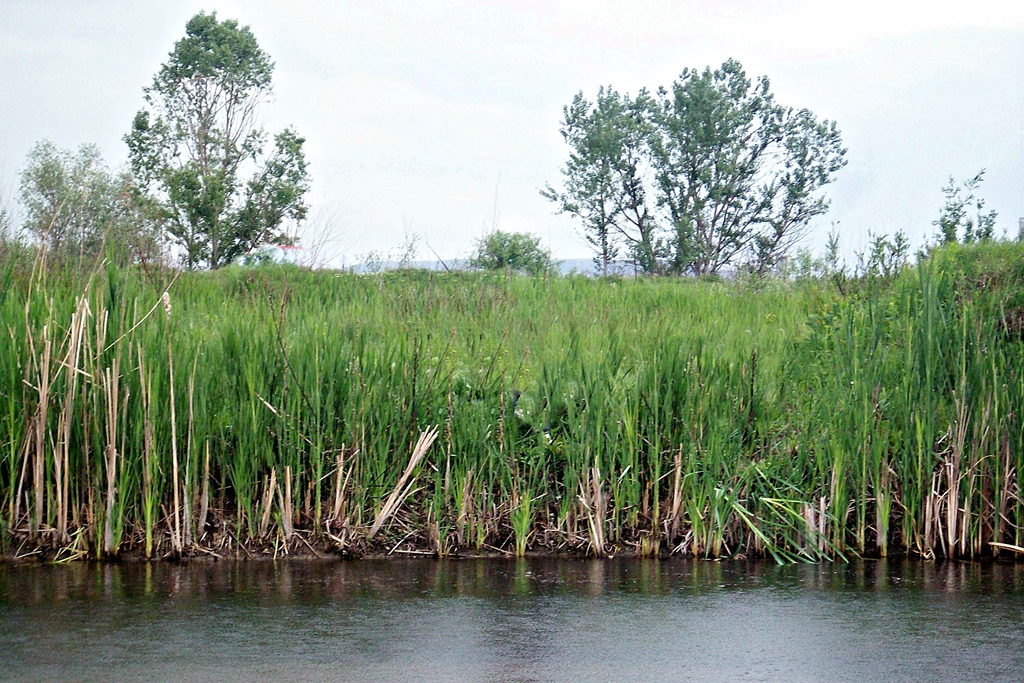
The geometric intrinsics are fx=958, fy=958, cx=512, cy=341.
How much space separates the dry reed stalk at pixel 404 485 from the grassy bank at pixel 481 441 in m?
0.02

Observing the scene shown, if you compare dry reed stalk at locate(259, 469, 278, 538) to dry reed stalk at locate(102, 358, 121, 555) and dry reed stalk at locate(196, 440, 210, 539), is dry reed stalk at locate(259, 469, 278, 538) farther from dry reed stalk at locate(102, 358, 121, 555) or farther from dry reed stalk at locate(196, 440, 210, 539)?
dry reed stalk at locate(102, 358, 121, 555)

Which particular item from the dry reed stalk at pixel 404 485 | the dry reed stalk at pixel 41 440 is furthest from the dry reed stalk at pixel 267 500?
the dry reed stalk at pixel 41 440

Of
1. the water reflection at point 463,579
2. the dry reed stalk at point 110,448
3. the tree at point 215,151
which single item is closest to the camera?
the water reflection at point 463,579

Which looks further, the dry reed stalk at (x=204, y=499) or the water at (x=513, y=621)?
the dry reed stalk at (x=204, y=499)

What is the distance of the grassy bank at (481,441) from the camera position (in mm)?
4938

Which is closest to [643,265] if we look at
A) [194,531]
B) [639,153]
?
[639,153]

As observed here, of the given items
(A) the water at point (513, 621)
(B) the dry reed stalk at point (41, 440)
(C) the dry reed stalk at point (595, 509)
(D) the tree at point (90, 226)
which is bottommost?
(A) the water at point (513, 621)

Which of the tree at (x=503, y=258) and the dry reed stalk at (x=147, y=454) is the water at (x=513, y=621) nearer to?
the dry reed stalk at (x=147, y=454)

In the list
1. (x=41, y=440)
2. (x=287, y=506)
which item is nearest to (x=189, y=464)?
(x=287, y=506)

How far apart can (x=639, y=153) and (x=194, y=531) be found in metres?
23.5

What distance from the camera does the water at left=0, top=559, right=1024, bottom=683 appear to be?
11.4ft

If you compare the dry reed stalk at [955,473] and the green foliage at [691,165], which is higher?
the green foliage at [691,165]

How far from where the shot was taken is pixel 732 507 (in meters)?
5.12

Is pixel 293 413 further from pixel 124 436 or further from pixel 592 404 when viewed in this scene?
pixel 592 404
